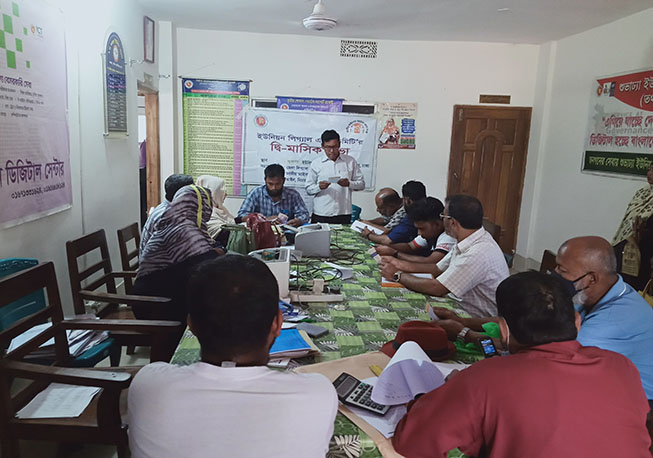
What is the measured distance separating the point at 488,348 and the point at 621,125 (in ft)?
12.0

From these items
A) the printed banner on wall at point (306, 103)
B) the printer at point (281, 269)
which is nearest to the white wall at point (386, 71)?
the printed banner on wall at point (306, 103)

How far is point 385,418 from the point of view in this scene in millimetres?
1153

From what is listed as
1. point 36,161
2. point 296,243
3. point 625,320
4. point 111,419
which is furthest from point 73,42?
point 625,320

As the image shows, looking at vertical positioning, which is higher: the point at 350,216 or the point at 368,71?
the point at 368,71

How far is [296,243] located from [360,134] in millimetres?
2945

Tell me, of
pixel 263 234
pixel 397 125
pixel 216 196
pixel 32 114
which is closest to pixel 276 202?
pixel 216 196

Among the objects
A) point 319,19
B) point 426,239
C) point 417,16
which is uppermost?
point 417,16

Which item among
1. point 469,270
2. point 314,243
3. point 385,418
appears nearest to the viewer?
point 385,418

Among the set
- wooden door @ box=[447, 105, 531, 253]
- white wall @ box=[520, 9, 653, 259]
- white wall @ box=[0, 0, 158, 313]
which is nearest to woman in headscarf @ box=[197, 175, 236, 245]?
white wall @ box=[0, 0, 158, 313]

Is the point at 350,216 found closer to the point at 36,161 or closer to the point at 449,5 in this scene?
the point at 449,5

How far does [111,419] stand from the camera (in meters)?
1.42

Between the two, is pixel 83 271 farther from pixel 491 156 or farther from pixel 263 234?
pixel 491 156

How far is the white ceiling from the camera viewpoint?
3.87 meters

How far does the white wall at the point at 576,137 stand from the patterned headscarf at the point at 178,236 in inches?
145
